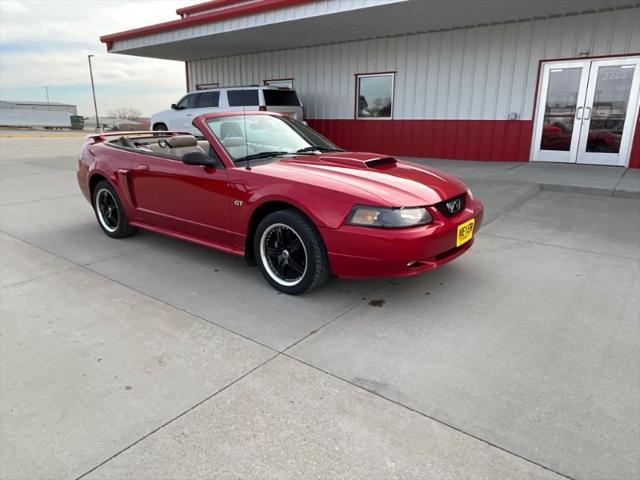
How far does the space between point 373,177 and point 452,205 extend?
0.65m

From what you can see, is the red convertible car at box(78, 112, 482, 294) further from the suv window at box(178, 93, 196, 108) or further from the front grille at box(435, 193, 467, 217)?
the suv window at box(178, 93, 196, 108)

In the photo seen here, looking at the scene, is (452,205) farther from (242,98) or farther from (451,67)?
(242,98)

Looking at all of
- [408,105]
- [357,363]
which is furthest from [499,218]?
[408,105]

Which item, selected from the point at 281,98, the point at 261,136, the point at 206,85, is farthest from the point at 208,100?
the point at 261,136

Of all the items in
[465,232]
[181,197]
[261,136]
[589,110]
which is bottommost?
[465,232]

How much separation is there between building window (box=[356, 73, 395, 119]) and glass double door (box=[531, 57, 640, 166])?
3.76 meters

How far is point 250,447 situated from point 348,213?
1.67 meters

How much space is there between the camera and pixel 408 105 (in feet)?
38.4

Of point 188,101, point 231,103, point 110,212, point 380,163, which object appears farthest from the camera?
point 188,101

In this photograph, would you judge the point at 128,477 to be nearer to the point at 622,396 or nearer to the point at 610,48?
the point at 622,396

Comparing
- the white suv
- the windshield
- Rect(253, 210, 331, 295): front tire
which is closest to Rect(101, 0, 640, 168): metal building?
the white suv

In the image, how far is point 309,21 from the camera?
10016mm

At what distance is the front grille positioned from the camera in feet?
11.0

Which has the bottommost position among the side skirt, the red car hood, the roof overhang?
the side skirt
